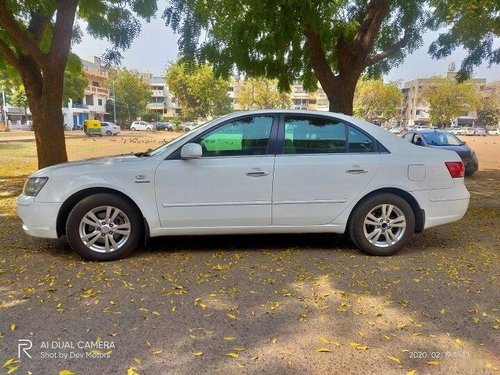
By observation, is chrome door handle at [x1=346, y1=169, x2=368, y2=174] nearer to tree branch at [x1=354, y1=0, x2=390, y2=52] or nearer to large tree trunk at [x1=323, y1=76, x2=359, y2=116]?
large tree trunk at [x1=323, y1=76, x2=359, y2=116]

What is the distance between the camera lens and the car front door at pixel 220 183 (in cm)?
421

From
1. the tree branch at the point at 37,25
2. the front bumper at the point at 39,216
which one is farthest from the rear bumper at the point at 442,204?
the tree branch at the point at 37,25

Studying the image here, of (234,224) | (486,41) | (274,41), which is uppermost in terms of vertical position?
(486,41)

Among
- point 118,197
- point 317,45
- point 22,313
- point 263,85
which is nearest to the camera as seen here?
point 22,313

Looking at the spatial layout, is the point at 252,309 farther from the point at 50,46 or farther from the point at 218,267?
the point at 50,46

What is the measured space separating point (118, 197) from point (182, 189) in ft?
2.23

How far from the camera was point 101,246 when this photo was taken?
4.25 metres

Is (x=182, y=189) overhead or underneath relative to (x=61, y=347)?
overhead

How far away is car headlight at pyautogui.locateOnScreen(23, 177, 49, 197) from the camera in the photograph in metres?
4.17

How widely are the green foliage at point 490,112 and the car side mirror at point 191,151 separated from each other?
7660 centimetres

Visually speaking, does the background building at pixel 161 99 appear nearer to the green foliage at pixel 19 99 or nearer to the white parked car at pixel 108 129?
the green foliage at pixel 19 99

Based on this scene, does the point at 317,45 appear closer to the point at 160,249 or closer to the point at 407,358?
the point at 160,249

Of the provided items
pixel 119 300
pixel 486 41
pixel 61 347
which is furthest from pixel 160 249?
pixel 486 41

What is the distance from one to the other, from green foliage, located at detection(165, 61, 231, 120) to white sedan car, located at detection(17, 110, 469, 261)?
45196 millimetres
